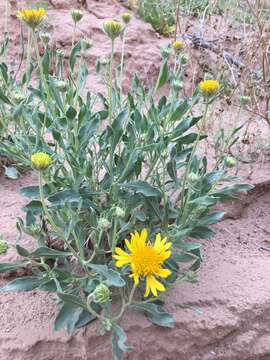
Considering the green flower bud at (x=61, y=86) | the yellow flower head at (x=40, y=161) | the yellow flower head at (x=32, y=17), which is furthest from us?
the green flower bud at (x=61, y=86)

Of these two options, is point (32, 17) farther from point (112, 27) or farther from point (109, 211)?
point (109, 211)

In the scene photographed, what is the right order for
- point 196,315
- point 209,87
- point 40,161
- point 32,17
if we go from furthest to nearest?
point 196,315
point 209,87
point 32,17
point 40,161

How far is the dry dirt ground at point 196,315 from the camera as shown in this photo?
1.85 m

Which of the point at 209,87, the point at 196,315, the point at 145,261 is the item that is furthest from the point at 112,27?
the point at 196,315

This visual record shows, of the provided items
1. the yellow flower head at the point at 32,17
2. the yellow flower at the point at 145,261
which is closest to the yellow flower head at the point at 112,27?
the yellow flower head at the point at 32,17

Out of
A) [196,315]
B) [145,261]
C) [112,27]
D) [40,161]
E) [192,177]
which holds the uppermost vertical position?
[112,27]

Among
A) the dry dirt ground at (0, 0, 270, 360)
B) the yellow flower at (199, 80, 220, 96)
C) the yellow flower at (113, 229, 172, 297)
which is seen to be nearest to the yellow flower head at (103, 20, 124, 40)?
the yellow flower at (199, 80, 220, 96)

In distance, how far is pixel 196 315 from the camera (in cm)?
201

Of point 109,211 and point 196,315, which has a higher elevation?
point 109,211

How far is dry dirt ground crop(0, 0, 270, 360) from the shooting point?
1851 mm

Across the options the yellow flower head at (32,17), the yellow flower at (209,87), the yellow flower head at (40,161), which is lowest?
the yellow flower head at (40,161)

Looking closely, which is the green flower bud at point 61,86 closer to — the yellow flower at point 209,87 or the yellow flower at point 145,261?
the yellow flower at point 209,87

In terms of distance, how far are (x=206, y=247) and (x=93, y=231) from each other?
2.46ft

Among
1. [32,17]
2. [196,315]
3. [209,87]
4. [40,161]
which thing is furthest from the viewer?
[196,315]
